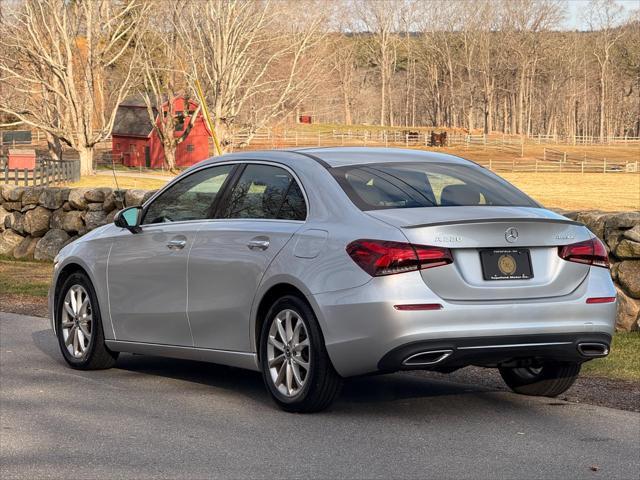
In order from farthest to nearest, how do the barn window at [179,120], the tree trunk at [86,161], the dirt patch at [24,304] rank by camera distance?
the barn window at [179,120] → the tree trunk at [86,161] → the dirt patch at [24,304]

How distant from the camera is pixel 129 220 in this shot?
8.98 metres

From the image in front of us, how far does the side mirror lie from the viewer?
895 cm

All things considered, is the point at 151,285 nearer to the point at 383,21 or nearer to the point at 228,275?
the point at 228,275

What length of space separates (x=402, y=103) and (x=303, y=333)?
6589 inches

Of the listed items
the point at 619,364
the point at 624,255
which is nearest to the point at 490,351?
the point at 619,364

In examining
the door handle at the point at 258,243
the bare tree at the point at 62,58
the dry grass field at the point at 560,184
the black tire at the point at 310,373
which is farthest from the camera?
the bare tree at the point at 62,58

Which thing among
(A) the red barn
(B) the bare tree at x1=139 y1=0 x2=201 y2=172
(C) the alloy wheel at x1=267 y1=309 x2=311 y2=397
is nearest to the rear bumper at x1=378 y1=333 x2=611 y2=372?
(C) the alloy wheel at x1=267 y1=309 x2=311 y2=397

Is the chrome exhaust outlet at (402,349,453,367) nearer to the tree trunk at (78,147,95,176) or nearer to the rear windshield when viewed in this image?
the rear windshield

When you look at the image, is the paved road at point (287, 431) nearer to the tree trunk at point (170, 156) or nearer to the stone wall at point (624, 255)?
the stone wall at point (624, 255)

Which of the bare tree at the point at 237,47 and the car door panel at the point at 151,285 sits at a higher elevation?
the bare tree at the point at 237,47

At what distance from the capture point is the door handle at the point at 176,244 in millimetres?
8414

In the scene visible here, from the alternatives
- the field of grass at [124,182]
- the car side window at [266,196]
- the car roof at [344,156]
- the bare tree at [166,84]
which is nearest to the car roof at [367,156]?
the car roof at [344,156]

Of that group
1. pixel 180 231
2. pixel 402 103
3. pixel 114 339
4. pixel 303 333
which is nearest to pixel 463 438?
pixel 303 333

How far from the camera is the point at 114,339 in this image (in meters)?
9.09
